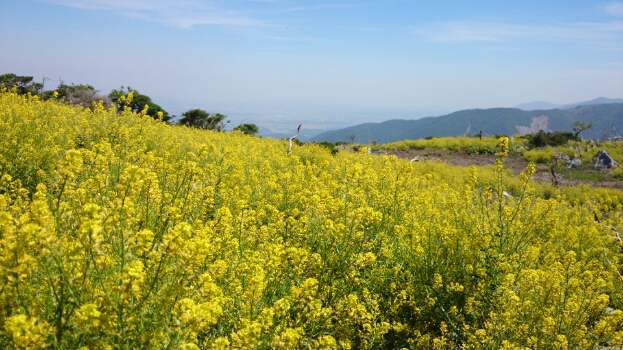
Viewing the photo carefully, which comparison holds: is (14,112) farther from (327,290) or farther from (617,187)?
(617,187)

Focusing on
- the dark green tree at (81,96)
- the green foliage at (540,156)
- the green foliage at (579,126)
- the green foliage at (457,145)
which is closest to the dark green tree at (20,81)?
the dark green tree at (81,96)

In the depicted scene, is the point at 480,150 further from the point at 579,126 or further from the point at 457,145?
the point at 579,126

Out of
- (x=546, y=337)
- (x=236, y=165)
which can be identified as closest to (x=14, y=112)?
(x=236, y=165)

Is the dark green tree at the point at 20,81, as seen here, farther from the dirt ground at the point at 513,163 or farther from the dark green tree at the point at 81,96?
the dirt ground at the point at 513,163

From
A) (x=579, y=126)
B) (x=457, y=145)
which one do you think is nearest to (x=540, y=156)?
(x=457, y=145)

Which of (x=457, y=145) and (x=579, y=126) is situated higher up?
(x=579, y=126)

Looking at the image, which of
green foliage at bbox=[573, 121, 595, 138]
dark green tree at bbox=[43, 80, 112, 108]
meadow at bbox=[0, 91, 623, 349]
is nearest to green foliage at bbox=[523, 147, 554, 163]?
green foliage at bbox=[573, 121, 595, 138]

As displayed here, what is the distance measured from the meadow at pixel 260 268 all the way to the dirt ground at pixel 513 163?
13674 millimetres

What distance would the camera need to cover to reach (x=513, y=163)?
2334 cm

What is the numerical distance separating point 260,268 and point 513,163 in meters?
23.5

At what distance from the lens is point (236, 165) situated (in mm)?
7973

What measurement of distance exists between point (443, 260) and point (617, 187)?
17.9 meters

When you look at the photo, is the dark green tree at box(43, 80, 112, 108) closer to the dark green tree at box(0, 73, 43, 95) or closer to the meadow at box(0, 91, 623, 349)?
the dark green tree at box(0, 73, 43, 95)

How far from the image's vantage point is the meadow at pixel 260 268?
7.27 feet
